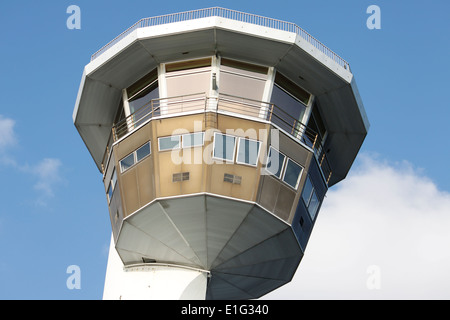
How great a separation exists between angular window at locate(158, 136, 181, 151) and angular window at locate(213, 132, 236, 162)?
49.8 inches

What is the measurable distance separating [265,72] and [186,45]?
9.48 ft

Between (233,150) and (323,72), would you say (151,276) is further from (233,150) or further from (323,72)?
Result: (323,72)

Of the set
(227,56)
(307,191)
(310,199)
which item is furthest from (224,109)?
(310,199)

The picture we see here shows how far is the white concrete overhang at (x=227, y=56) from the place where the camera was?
94.8ft

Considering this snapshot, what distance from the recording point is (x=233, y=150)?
2759 cm

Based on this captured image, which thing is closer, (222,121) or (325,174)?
(222,121)

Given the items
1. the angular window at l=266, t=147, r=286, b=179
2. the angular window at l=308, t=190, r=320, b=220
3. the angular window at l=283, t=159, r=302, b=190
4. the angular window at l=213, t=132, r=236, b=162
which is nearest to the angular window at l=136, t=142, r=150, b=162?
the angular window at l=213, t=132, r=236, b=162

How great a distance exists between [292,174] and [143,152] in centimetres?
501

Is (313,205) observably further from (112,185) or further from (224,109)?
(112,185)

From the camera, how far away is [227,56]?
29672mm

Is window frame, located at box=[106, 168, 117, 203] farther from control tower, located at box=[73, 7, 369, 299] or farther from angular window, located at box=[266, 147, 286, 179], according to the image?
angular window, located at box=[266, 147, 286, 179]

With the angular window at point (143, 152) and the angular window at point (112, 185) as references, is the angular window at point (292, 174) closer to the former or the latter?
the angular window at point (143, 152)

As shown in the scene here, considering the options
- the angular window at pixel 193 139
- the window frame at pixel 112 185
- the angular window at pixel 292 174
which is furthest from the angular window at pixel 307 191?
the window frame at pixel 112 185
